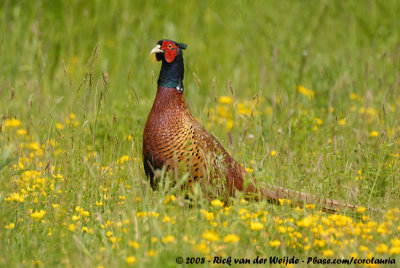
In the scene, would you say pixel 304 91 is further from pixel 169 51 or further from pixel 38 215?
pixel 38 215

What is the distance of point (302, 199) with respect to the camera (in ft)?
13.2

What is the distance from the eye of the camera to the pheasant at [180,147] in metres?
3.97

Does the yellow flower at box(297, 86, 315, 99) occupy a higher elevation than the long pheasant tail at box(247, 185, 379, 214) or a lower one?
higher

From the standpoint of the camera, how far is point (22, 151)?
477cm

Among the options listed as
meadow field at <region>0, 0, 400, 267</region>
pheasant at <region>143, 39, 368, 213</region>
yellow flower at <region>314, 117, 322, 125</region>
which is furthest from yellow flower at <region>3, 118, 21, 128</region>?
yellow flower at <region>314, 117, 322, 125</region>

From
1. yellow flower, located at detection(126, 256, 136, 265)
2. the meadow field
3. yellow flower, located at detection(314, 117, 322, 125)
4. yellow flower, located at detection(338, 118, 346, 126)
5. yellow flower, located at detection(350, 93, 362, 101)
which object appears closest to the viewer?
yellow flower, located at detection(126, 256, 136, 265)

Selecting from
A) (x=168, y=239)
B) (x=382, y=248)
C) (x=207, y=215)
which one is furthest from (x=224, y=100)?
(x=168, y=239)

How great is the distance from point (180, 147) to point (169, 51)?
763 millimetres

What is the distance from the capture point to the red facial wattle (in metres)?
4.27

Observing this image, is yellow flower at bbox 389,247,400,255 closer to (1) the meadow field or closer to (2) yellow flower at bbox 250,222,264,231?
(1) the meadow field

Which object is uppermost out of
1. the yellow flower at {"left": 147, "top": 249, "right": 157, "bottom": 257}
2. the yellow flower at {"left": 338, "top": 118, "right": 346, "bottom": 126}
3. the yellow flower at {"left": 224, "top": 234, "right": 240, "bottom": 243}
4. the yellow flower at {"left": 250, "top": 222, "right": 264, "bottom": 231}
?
the yellow flower at {"left": 338, "top": 118, "right": 346, "bottom": 126}

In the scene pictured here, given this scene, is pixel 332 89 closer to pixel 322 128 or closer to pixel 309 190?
pixel 322 128

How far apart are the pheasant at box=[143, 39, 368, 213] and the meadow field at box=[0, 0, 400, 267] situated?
16 cm

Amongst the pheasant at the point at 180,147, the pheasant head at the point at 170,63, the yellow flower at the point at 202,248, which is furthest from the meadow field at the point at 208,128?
the pheasant head at the point at 170,63
